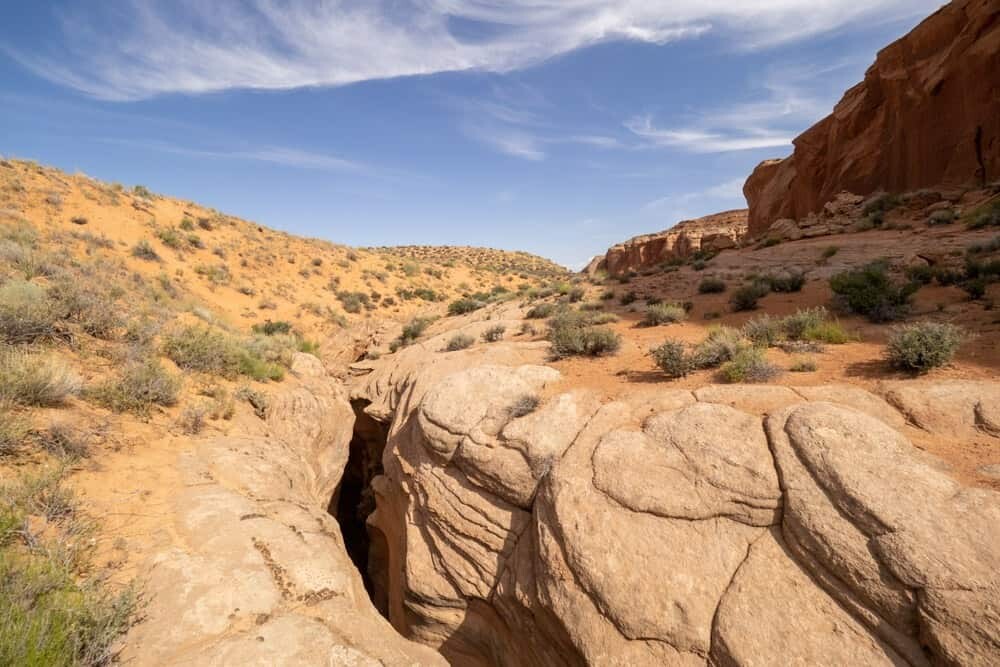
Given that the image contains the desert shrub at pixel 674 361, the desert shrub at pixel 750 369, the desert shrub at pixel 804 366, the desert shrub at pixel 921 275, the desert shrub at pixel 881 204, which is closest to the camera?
the desert shrub at pixel 750 369

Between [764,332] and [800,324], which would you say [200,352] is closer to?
[764,332]

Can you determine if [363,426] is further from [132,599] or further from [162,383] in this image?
[132,599]

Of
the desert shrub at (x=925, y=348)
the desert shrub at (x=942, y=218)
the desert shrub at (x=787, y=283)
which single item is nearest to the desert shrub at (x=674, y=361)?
the desert shrub at (x=925, y=348)

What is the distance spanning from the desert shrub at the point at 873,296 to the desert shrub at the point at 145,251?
21.7m

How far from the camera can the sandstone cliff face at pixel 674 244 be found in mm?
25359

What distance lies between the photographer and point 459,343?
9.39m

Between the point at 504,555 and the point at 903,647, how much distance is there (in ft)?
10.4

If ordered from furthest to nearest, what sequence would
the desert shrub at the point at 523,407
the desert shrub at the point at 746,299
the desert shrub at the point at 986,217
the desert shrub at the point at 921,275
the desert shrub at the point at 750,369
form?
the desert shrub at the point at 986,217
the desert shrub at the point at 746,299
the desert shrub at the point at 921,275
the desert shrub at the point at 523,407
the desert shrub at the point at 750,369

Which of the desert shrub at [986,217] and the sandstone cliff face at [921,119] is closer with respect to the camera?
the desert shrub at [986,217]

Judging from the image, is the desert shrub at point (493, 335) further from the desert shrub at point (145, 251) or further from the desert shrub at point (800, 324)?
the desert shrub at point (145, 251)

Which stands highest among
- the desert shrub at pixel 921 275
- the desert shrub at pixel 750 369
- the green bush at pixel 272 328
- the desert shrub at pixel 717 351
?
the green bush at pixel 272 328

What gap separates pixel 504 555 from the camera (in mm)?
4625

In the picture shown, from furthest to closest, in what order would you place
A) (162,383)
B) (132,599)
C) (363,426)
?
(363,426) < (162,383) < (132,599)

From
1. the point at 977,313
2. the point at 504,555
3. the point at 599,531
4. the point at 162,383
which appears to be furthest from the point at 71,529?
the point at 977,313
